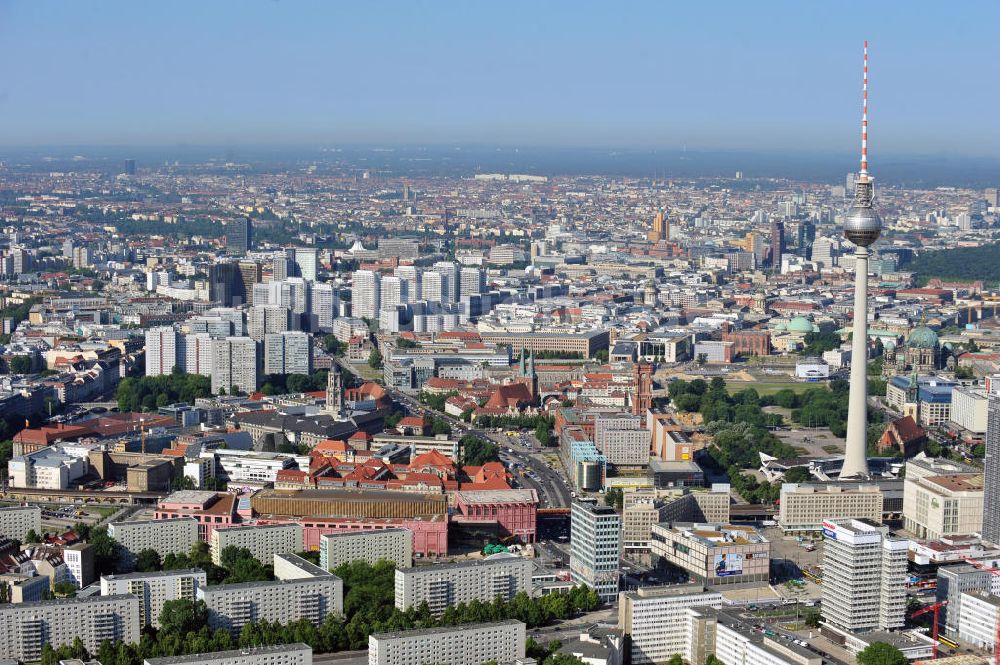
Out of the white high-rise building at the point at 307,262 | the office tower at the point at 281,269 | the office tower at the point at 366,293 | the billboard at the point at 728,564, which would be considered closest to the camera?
the billboard at the point at 728,564

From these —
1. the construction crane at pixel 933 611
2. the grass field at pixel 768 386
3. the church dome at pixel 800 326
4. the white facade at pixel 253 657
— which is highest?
the church dome at pixel 800 326

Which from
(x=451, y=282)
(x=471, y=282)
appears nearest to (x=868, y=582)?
(x=451, y=282)

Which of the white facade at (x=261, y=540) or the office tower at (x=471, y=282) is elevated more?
the office tower at (x=471, y=282)

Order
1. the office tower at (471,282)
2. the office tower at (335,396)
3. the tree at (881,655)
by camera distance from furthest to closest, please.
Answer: the office tower at (471,282)
the office tower at (335,396)
the tree at (881,655)

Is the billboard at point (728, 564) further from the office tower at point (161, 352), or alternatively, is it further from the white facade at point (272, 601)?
the office tower at point (161, 352)

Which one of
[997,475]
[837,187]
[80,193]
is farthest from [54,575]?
[837,187]

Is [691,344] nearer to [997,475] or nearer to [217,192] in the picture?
[997,475]

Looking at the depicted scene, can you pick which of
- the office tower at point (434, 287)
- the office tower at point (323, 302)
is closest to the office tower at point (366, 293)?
the office tower at point (323, 302)
